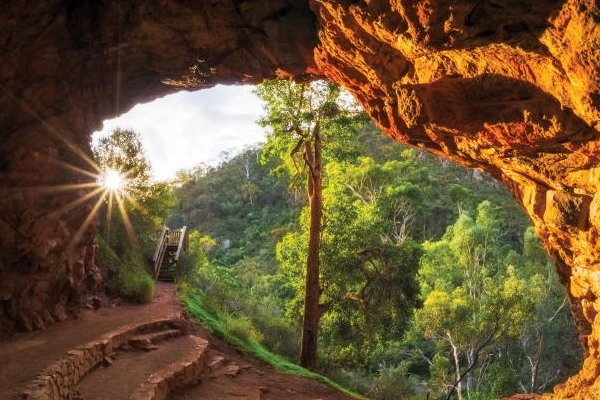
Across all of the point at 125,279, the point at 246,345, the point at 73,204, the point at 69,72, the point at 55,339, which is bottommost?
the point at 246,345

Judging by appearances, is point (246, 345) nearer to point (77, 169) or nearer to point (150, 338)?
point (150, 338)

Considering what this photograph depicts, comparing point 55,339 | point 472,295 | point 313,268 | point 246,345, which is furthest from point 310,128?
point 472,295

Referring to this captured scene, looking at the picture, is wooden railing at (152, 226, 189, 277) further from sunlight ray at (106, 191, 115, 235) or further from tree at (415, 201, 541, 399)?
tree at (415, 201, 541, 399)

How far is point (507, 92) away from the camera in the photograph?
5.79 meters

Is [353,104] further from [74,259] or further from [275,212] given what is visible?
[275,212]

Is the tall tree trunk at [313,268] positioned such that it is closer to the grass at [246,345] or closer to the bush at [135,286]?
the grass at [246,345]

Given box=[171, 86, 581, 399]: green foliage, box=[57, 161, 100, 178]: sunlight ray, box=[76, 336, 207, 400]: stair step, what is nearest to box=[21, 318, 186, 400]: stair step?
box=[76, 336, 207, 400]: stair step

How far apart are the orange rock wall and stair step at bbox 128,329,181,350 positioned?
731 centimetres

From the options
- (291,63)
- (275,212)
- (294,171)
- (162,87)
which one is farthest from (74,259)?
(275,212)

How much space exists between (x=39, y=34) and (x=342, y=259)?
38.0 ft

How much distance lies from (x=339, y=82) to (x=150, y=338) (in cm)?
747

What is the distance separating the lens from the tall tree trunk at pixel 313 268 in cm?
1433

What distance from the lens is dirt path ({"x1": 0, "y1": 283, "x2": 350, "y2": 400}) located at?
22.8 feet

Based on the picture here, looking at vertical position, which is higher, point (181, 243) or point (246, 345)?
point (181, 243)
